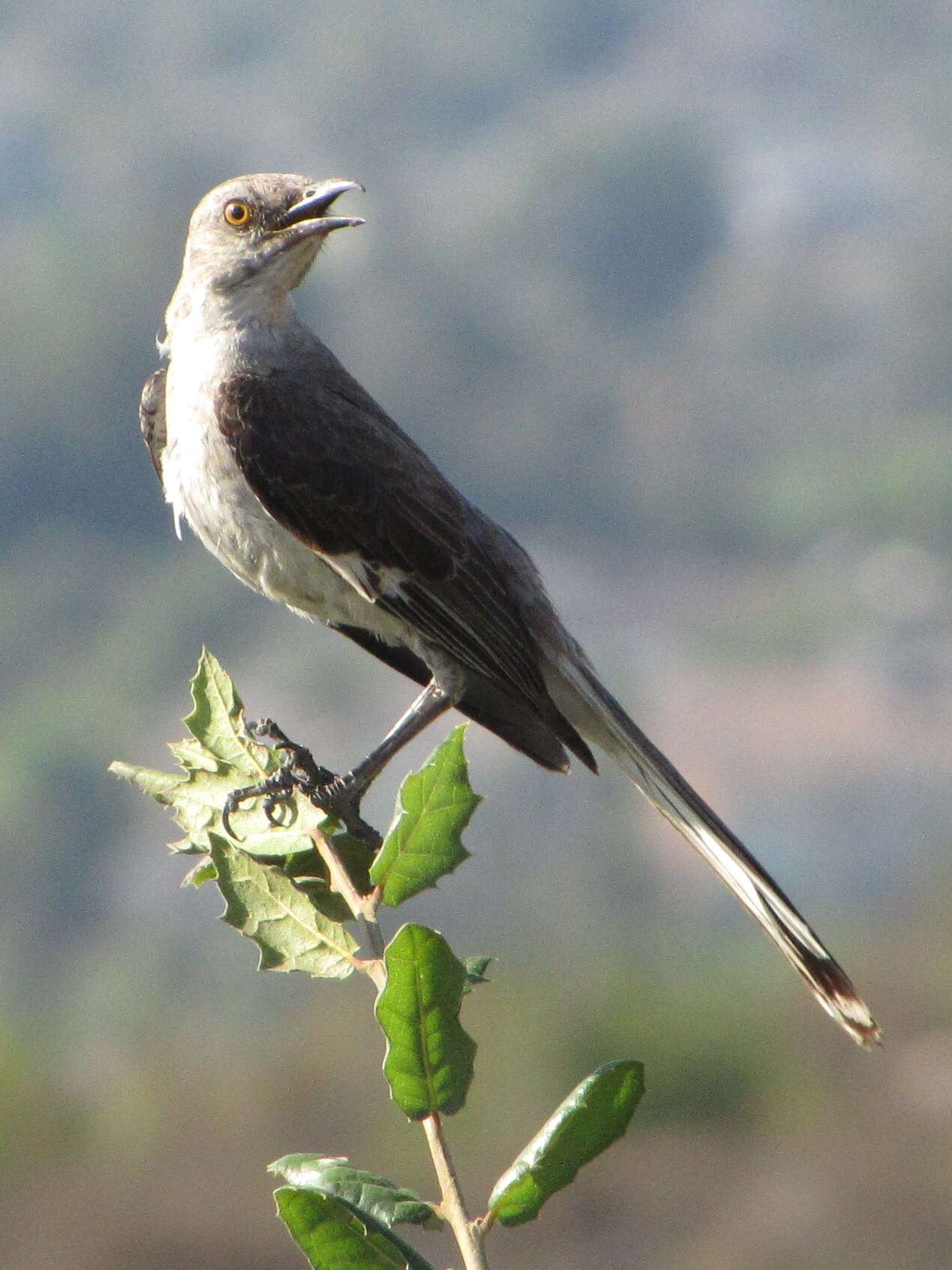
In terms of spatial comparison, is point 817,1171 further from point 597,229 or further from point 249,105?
point 249,105

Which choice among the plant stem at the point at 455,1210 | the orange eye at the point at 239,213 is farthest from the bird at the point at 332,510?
the plant stem at the point at 455,1210

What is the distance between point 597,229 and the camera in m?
Result: 86.6

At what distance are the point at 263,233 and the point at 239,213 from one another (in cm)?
8

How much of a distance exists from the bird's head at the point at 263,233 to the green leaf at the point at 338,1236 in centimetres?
263

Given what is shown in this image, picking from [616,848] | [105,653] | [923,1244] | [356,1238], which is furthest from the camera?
[105,653]

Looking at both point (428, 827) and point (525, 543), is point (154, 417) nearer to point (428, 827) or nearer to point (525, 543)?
point (428, 827)

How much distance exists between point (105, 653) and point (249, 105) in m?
53.4

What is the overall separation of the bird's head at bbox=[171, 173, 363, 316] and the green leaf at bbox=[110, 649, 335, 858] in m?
1.82

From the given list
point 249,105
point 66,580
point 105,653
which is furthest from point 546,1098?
point 249,105

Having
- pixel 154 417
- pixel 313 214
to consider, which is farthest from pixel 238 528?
pixel 313 214

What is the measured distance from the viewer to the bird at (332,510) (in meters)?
3.26

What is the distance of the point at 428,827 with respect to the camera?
4.79 ft

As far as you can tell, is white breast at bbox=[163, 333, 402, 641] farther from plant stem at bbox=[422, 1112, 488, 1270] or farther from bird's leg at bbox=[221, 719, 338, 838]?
plant stem at bbox=[422, 1112, 488, 1270]

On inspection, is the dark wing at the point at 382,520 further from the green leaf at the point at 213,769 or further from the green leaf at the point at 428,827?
the green leaf at the point at 428,827
